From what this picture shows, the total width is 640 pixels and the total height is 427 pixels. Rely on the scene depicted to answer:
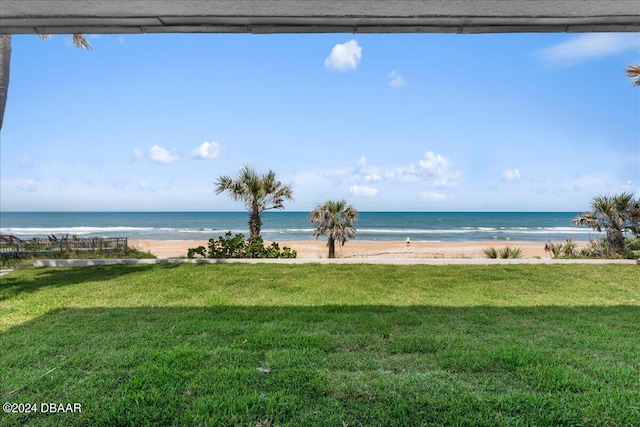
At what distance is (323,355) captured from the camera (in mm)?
2936

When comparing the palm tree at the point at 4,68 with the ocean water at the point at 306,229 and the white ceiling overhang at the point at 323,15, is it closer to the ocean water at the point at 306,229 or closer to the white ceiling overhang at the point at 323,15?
the white ceiling overhang at the point at 323,15

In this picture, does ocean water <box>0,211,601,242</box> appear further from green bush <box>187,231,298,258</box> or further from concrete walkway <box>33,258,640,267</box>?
green bush <box>187,231,298,258</box>

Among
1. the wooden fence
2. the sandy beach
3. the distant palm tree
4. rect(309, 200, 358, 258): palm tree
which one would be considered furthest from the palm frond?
the distant palm tree

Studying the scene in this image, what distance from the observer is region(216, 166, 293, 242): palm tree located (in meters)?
11.1

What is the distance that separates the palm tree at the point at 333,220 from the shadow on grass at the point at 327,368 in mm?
8387

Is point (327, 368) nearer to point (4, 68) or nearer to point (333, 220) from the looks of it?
point (4, 68)

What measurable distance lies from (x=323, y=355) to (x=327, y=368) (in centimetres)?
26

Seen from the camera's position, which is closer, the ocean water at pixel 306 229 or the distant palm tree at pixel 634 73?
the distant palm tree at pixel 634 73

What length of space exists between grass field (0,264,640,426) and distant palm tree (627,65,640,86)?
6.06 m

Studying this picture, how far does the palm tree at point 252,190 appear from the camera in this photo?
11117mm

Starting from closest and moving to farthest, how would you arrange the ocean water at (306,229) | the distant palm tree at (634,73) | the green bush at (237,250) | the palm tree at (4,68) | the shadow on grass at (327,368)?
the shadow on grass at (327,368) < the palm tree at (4,68) < the distant palm tree at (634,73) < the green bush at (237,250) < the ocean water at (306,229)

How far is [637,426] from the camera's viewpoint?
6.58 ft

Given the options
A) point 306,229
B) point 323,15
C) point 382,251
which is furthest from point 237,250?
point 306,229

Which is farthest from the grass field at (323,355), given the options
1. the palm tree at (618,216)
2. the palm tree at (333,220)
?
the palm tree at (333,220)
